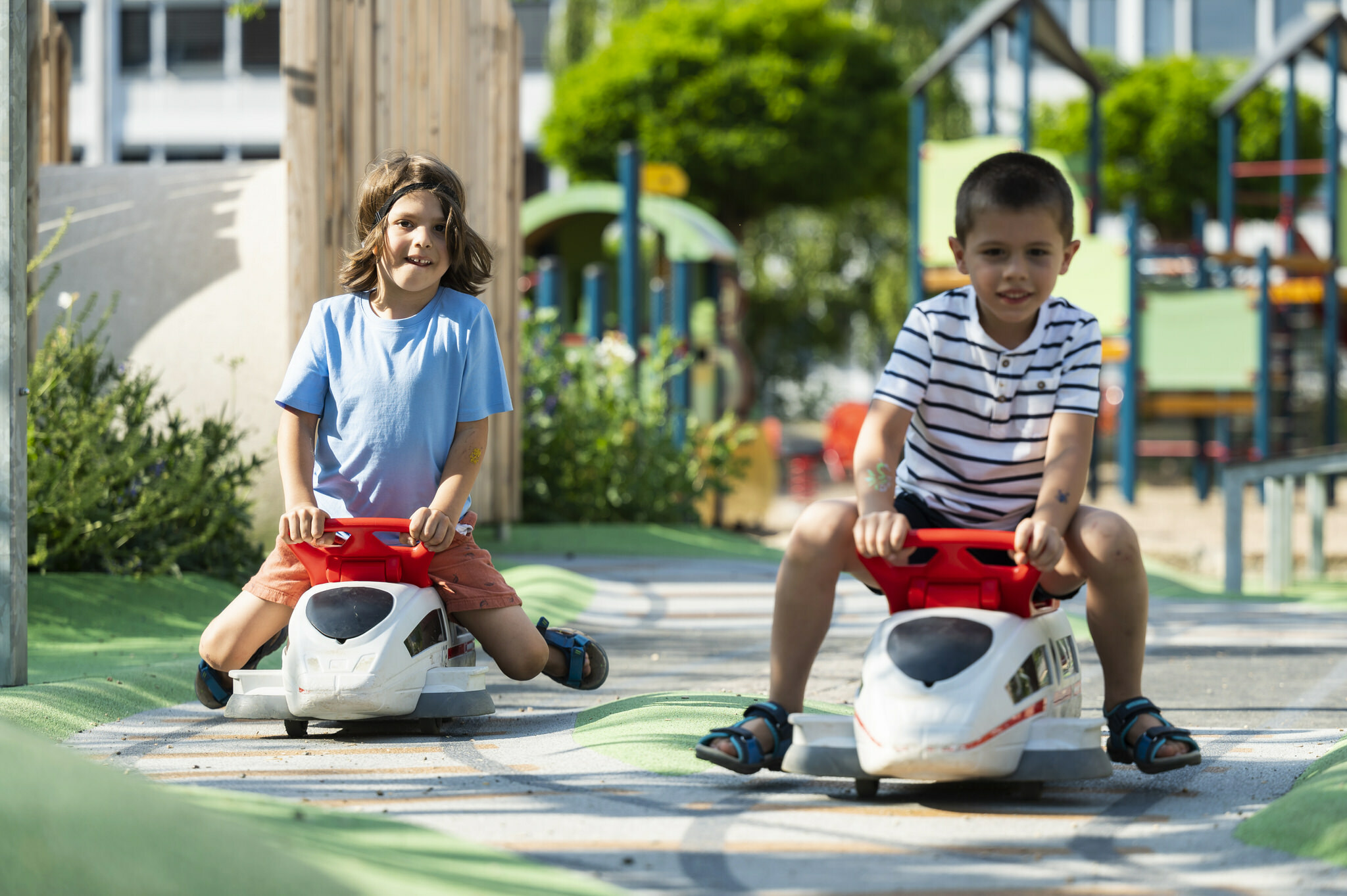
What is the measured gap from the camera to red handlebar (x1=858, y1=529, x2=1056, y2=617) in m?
2.54

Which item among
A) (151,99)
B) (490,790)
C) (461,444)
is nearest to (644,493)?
(461,444)

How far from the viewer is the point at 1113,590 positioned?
2736mm

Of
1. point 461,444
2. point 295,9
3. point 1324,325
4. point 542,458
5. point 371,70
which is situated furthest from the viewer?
point 1324,325

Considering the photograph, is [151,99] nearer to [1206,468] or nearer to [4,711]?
[1206,468]

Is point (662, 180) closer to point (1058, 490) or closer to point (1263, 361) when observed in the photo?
point (1263, 361)

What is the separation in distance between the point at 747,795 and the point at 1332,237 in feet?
46.7

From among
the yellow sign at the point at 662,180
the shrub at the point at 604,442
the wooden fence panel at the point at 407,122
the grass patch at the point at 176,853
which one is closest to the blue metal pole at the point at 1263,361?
the yellow sign at the point at 662,180

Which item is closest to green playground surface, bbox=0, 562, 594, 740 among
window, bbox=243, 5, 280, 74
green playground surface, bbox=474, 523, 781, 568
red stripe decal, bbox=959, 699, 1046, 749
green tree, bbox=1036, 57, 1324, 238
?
green playground surface, bbox=474, 523, 781, 568

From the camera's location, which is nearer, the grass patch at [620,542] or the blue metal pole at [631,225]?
the grass patch at [620,542]

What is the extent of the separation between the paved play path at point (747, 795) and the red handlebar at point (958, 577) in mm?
340

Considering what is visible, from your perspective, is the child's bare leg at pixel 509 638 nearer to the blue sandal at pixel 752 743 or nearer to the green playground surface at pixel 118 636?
the blue sandal at pixel 752 743

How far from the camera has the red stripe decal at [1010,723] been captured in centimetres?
238

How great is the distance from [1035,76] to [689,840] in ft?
118

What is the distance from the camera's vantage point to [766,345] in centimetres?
3256
